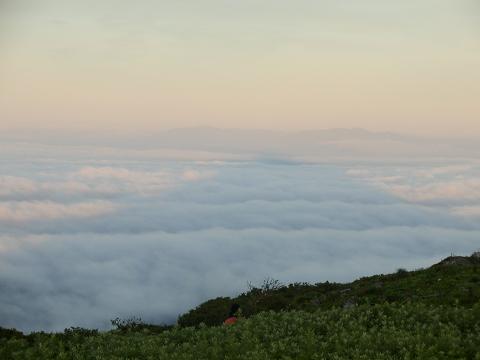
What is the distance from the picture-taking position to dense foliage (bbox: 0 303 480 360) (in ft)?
62.5

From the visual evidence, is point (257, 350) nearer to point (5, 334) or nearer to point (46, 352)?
point (46, 352)

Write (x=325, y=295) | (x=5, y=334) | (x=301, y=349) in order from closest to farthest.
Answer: (x=301, y=349) < (x=5, y=334) < (x=325, y=295)

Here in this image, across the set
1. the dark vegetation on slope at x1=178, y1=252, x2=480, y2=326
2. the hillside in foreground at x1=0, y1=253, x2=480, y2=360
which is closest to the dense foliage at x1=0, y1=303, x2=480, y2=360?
the hillside in foreground at x1=0, y1=253, x2=480, y2=360

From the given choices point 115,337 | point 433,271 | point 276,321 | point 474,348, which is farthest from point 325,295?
point 474,348

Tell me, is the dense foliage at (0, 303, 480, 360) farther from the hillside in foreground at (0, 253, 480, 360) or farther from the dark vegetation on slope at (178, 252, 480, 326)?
the dark vegetation on slope at (178, 252, 480, 326)

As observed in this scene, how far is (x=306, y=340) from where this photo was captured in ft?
67.1

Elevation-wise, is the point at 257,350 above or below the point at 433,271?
below

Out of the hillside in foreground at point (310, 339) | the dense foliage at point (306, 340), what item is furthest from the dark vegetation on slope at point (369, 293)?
the dense foliage at point (306, 340)

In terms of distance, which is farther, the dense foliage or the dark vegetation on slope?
→ the dark vegetation on slope

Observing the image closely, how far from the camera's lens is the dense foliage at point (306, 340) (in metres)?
19.1

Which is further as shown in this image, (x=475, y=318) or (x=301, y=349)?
(x=475, y=318)

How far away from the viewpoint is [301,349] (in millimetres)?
19609

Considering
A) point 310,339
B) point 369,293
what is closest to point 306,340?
point 310,339

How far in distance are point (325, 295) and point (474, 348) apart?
20.2 m
